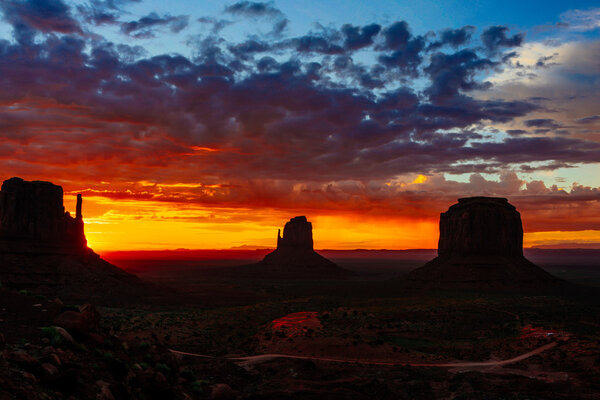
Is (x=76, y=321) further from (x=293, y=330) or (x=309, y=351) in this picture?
(x=293, y=330)

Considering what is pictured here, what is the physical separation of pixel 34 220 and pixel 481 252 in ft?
343

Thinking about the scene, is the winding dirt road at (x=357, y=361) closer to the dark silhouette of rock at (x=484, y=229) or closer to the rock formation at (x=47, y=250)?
the rock formation at (x=47, y=250)

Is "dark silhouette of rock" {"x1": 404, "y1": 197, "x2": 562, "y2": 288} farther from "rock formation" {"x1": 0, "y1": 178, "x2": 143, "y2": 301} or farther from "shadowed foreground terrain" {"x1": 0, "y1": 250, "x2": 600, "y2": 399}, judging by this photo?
"rock formation" {"x1": 0, "y1": 178, "x2": 143, "y2": 301}

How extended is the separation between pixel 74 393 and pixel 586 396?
30404mm

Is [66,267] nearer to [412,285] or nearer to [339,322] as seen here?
[339,322]

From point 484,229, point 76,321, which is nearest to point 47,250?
point 76,321

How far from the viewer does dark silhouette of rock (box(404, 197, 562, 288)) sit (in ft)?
386

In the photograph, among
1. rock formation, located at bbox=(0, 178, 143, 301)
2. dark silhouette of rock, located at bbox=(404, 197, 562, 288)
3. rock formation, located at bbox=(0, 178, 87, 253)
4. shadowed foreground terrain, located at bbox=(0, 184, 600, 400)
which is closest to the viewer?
shadowed foreground terrain, located at bbox=(0, 184, 600, 400)

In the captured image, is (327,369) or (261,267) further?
(261,267)

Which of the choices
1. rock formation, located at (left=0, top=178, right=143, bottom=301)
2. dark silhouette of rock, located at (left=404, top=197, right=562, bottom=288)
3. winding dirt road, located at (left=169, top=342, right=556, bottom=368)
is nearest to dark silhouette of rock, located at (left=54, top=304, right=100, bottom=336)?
winding dirt road, located at (left=169, top=342, right=556, bottom=368)

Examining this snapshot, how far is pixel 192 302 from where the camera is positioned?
92.2m

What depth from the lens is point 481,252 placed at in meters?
128

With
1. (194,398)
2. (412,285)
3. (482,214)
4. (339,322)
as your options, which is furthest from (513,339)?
(482,214)

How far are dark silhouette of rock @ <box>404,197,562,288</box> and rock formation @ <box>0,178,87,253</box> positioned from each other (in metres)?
80.8
